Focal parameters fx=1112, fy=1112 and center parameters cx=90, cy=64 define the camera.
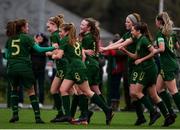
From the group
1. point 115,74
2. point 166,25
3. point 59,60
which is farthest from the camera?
point 115,74

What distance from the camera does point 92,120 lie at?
75.2 ft

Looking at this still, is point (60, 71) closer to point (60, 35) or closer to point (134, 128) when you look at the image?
point (60, 35)

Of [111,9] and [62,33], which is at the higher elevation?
[111,9]

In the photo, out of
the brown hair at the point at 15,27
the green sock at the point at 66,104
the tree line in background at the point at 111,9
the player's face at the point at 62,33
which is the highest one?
the tree line in background at the point at 111,9

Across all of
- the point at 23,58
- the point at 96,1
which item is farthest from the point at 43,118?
the point at 96,1

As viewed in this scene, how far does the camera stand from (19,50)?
20953 millimetres

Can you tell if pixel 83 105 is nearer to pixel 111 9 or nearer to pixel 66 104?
pixel 66 104

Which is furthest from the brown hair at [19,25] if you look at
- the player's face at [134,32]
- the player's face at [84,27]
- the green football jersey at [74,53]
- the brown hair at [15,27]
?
the player's face at [134,32]

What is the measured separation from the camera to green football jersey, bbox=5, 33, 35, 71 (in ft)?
68.7

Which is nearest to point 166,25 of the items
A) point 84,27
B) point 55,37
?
point 84,27

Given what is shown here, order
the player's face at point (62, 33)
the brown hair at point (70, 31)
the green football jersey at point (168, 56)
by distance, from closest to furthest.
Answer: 1. the brown hair at point (70, 31)
2. the player's face at point (62, 33)
3. the green football jersey at point (168, 56)

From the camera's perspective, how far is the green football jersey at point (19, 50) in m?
20.9

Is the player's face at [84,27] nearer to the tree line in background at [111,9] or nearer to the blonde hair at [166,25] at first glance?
the blonde hair at [166,25]

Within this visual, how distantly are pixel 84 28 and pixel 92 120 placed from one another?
7.67ft
